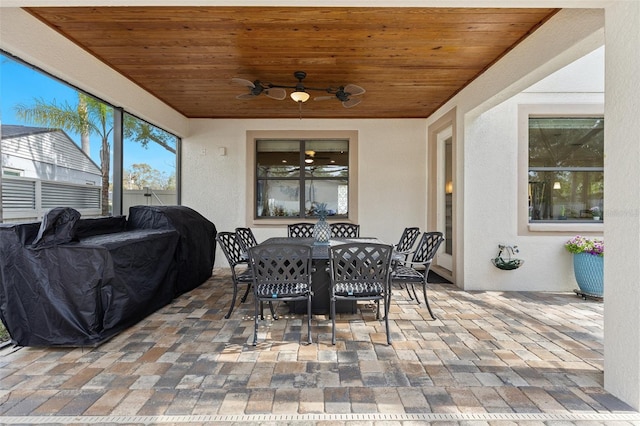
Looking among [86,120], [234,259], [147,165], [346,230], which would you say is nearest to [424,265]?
[346,230]

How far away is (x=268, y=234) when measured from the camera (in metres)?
6.22

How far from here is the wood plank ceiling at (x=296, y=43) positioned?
9.37ft

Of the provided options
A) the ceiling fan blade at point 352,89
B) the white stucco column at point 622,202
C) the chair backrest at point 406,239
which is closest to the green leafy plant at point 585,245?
the chair backrest at point 406,239

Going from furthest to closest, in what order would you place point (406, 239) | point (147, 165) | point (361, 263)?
point (147, 165) < point (406, 239) < point (361, 263)

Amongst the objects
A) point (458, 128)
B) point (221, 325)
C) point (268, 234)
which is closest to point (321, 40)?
point (458, 128)

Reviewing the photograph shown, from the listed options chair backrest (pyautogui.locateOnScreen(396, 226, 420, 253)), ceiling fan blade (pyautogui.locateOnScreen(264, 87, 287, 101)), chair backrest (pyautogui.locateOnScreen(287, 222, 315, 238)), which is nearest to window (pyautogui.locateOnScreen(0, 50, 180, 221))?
ceiling fan blade (pyautogui.locateOnScreen(264, 87, 287, 101))

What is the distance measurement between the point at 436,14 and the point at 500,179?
109 inches

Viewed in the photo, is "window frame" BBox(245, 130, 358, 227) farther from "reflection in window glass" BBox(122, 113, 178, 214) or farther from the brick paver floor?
the brick paver floor

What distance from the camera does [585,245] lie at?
14.7 feet

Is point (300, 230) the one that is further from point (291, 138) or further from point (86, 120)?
point (86, 120)

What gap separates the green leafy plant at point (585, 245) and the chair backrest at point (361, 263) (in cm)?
326

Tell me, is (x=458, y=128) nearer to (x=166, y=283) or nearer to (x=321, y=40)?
(x=321, y=40)

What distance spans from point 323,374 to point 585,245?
4213 mm

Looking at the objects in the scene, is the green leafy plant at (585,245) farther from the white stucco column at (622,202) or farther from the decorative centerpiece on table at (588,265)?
the white stucco column at (622,202)
